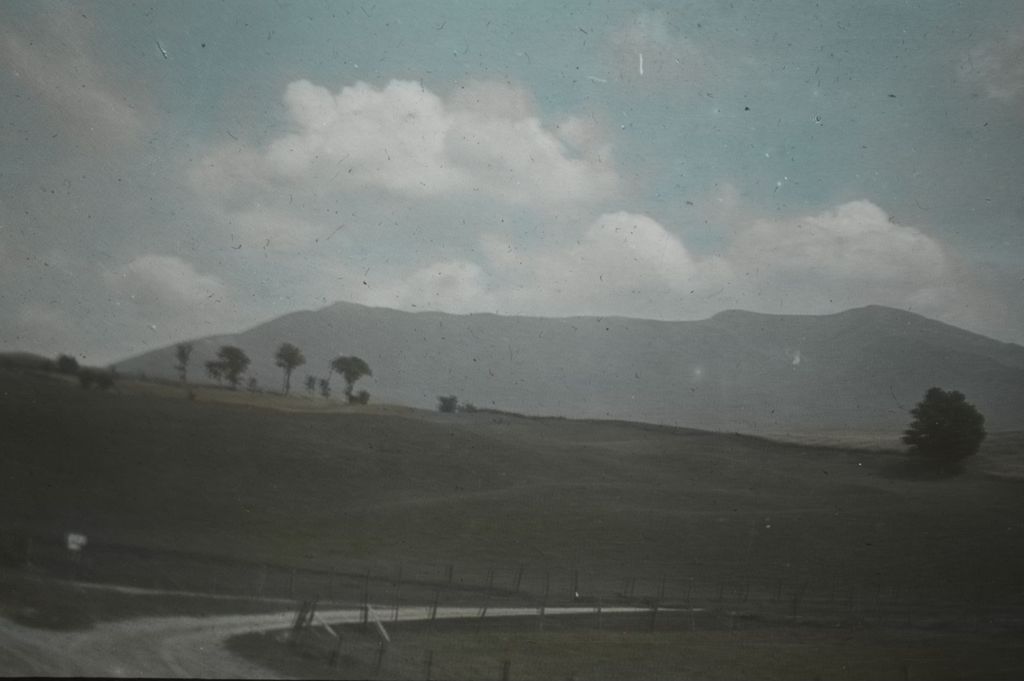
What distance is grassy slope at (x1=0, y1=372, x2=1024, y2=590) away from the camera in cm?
1012

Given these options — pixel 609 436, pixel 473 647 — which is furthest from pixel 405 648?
pixel 609 436

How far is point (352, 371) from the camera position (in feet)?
35.7

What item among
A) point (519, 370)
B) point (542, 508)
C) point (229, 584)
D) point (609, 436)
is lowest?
point (229, 584)

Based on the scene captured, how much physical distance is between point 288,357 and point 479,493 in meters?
3.41

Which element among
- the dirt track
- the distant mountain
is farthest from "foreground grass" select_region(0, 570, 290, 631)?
the distant mountain

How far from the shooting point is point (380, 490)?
11484 mm

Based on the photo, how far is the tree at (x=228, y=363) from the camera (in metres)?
10.4

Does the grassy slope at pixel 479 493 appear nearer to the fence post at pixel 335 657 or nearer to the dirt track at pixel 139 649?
the dirt track at pixel 139 649

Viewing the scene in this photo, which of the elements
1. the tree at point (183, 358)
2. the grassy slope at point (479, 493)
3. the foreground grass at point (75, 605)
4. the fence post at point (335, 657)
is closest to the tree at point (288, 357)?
the grassy slope at point (479, 493)

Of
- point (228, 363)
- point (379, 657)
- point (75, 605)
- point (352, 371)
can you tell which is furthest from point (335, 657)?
point (228, 363)

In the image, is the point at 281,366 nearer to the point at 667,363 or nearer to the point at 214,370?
the point at 214,370

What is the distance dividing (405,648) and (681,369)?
514 centimetres

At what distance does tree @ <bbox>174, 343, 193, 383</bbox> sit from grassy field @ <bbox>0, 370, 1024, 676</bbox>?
22 cm

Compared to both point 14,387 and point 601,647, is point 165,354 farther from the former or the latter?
point 601,647
